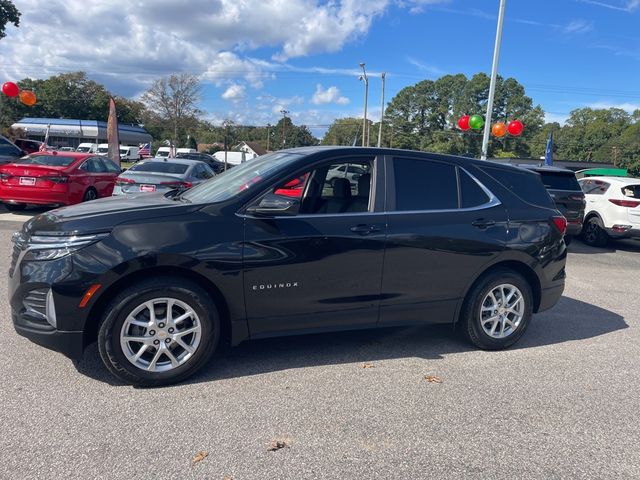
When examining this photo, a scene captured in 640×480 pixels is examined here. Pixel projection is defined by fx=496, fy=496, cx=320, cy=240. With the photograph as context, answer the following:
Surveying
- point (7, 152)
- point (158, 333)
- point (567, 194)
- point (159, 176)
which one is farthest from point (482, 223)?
point (7, 152)

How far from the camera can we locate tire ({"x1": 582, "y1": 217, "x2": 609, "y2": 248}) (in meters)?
11.3

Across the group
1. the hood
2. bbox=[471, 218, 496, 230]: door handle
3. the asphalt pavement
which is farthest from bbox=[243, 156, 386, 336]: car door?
bbox=[471, 218, 496, 230]: door handle

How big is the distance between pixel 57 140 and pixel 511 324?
82110 millimetres

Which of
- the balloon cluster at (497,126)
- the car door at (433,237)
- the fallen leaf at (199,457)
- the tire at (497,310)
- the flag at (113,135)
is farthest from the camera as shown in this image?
the flag at (113,135)

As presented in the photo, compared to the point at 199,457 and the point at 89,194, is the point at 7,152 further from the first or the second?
the point at 199,457

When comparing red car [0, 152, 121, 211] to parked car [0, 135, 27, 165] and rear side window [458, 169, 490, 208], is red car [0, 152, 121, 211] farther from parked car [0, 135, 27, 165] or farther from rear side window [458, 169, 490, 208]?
rear side window [458, 169, 490, 208]

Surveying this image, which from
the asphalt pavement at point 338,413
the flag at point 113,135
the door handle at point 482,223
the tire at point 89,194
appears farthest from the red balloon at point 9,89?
the door handle at point 482,223

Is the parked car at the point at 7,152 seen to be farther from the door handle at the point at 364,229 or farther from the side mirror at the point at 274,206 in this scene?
the door handle at the point at 364,229

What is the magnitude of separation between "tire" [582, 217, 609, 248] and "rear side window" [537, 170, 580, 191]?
67.7 inches

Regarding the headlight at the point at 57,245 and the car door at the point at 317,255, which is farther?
the car door at the point at 317,255

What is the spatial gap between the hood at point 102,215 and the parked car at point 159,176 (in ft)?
16.6

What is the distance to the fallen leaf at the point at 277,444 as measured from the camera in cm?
289

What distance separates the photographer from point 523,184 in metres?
4.80

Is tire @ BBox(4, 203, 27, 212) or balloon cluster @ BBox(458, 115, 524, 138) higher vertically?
balloon cluster @ BBox(458, 115, 524, 138)
